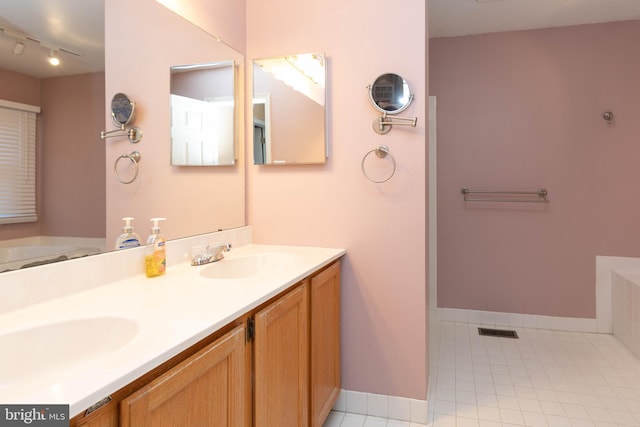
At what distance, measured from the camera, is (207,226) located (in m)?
1.81

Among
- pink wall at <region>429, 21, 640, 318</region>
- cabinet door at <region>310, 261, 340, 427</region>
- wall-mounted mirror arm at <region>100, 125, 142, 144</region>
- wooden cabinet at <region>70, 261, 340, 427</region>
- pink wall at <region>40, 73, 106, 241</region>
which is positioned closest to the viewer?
wooden cabinet at <region>70, 261, 340, 427</region>

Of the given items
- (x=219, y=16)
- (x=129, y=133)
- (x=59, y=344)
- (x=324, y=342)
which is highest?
(x=219, y=16)

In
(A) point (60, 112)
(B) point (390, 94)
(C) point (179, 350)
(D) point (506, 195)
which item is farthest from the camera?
(D) point (506, 195)

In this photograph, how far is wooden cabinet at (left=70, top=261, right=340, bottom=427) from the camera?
0.70 meters

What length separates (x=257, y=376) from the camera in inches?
43.0

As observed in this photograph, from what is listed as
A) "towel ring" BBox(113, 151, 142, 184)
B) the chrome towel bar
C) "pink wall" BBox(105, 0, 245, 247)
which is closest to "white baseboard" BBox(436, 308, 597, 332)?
the chrome towel bar

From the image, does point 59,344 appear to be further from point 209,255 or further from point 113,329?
point 209,255

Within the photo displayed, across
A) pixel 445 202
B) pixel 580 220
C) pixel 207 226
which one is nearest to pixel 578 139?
pixel 580 220

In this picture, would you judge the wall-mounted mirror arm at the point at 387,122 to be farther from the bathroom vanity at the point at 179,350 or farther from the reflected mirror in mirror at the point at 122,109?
the reflected mirror in mirror at the point at 122,109

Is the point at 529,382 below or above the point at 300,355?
below

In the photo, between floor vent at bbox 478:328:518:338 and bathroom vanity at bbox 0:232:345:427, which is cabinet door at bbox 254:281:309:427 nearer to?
bathroom vanity at bbox 0:232:345:427

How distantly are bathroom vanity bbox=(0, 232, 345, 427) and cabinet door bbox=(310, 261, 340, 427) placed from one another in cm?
1

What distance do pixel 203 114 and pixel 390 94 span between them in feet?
3.11

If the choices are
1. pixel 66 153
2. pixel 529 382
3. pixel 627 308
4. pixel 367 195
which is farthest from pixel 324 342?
pixel 627 308
